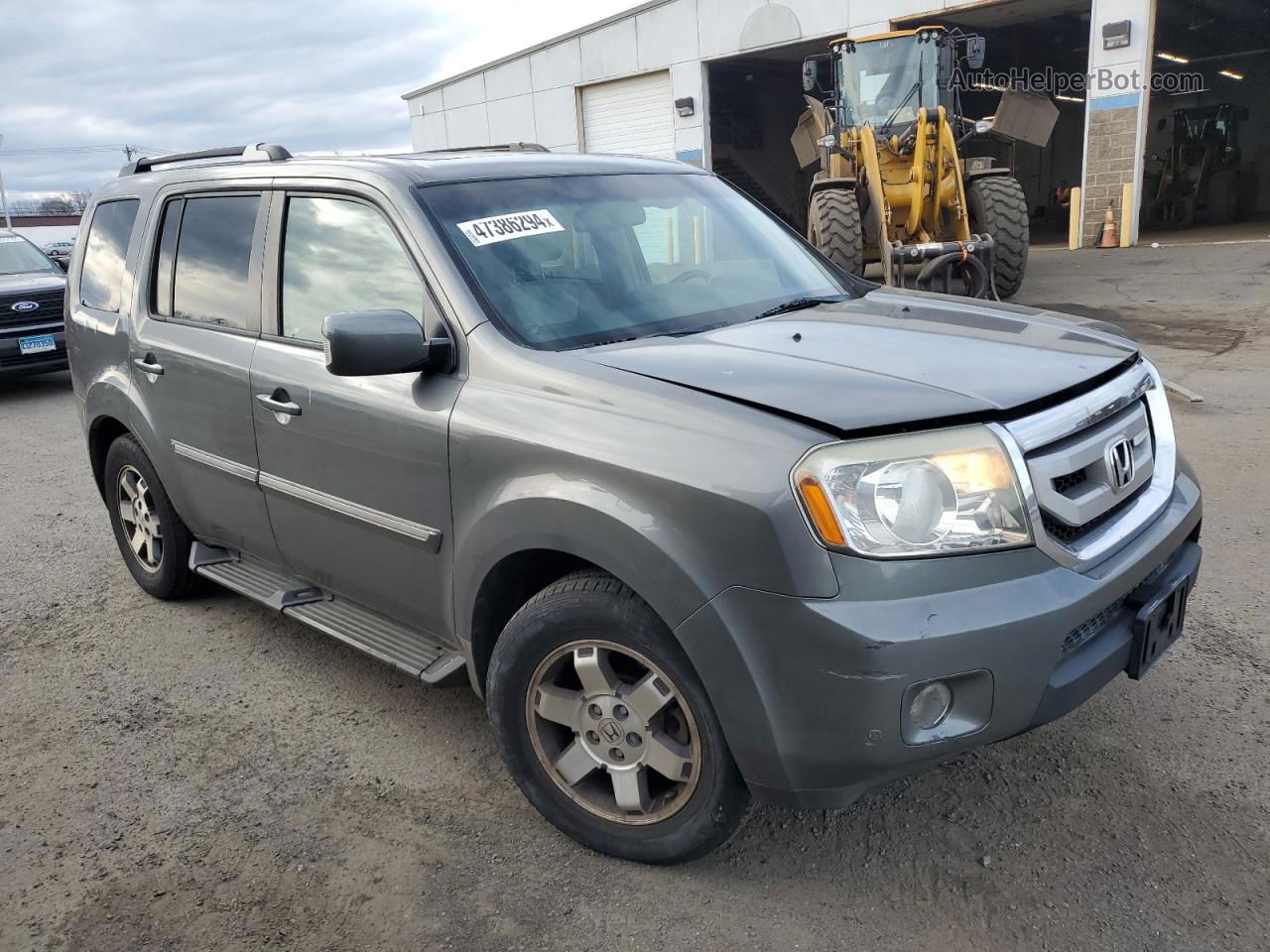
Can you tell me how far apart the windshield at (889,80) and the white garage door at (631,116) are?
10.3 meters

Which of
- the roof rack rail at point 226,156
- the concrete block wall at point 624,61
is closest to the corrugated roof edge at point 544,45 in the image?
the concrete block wall at point 624,61

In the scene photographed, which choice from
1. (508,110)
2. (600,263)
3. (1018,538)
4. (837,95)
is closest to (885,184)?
(837,95)

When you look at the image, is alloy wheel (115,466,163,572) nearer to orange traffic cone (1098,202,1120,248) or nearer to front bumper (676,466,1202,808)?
front bumper (676,466,1202,808)

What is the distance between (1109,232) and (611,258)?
17.4 meters

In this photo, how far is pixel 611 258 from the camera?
3.15 m

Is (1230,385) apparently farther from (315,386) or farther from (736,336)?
(315,386)

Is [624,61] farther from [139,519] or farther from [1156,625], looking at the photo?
[1156,625]

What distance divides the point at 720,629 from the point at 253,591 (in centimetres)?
221

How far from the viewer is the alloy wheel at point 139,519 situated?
14.4 feet

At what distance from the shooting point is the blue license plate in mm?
10352

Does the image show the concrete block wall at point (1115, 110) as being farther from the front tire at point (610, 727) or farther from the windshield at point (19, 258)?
the front tire at point (610, 727)

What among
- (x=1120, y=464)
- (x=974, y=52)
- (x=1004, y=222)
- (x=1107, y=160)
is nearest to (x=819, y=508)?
(x=1120, y=464)

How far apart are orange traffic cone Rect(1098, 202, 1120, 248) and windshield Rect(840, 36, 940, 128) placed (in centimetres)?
742

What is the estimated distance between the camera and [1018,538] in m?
2.14
